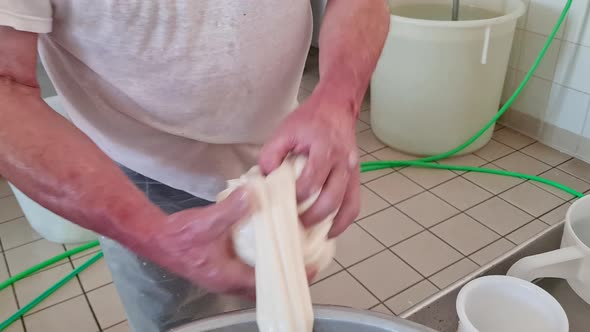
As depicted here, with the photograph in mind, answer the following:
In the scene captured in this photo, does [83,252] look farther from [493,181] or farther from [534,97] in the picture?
[534,97]

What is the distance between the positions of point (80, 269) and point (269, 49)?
820 mm

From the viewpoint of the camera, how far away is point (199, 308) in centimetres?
55

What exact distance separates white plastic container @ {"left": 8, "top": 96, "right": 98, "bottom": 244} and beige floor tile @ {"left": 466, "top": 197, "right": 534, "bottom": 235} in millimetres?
835

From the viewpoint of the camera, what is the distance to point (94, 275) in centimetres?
107

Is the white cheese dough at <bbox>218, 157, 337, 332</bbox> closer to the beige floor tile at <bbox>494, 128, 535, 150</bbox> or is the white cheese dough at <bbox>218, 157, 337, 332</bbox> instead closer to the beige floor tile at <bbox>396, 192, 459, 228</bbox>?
the beige floor tile at <bbox>396, 192, 459, 228</bbox>

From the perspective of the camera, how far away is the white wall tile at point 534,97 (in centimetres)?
137

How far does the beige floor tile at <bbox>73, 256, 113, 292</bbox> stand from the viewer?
1049 millimetres

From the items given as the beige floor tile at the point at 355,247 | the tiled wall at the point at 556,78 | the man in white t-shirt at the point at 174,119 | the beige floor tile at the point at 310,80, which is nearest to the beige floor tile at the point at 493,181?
the tiled wall at the point at 556,78

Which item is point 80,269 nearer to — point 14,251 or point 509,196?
point 14,251

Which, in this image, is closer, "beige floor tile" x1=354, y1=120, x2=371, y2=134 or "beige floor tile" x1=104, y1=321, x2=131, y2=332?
"beige floor tile" x1=104, y1=321, x2=131, y2=332

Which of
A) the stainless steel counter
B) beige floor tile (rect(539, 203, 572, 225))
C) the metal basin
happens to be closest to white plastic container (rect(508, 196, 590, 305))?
the stainless steel counter

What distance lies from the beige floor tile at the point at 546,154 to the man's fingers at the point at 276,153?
1.16 metres

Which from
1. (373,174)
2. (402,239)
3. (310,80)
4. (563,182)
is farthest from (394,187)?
(310,80)

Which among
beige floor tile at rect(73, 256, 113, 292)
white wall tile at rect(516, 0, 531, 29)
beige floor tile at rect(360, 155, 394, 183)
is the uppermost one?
white wall tile at rect(516, 0, 531, 29)
